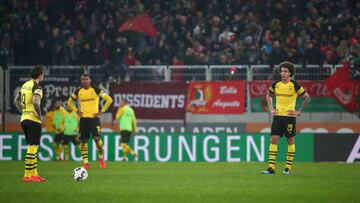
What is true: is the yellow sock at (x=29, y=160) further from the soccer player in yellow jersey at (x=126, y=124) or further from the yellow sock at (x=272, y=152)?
the soccer player in yellow jersey at (x=126, y=124)

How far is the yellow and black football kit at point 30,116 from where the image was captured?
1748 cm

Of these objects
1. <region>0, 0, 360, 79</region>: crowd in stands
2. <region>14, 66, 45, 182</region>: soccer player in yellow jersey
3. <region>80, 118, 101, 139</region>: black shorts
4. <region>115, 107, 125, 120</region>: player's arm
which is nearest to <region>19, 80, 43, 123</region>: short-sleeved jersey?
<region>14, 66, 45, 182</region>: soccer player in yellow jersey

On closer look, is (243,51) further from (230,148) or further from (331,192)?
(331,192)

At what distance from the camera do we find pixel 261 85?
30359 mm

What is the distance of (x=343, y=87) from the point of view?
29.9m

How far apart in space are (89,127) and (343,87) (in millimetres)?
11234

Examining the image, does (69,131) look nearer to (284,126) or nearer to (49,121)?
(49,121)

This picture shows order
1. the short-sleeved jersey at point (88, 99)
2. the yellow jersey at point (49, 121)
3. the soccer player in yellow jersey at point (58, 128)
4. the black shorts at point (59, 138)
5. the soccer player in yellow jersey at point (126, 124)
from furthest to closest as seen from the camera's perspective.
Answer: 1. the yellow jersey at point (49, 121)
2. the black shorts at point (59, 138)
3. the soccer player in yellow jersey at point (58, 128)
4. the soccer player in yellow jersey at point (126, 124)
5. the short-sleeved jersey at point (88, 99)

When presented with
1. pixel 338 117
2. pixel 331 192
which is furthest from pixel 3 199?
pixel 338 117

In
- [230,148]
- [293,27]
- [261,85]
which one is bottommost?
[230,148]

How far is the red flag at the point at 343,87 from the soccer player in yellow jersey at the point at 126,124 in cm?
716

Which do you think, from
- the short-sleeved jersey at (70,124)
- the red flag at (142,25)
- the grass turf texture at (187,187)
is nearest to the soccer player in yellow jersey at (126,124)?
the short-sleeved jersey at (70,124)

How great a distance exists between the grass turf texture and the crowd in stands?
10.5 metres

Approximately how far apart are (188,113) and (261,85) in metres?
3.12
